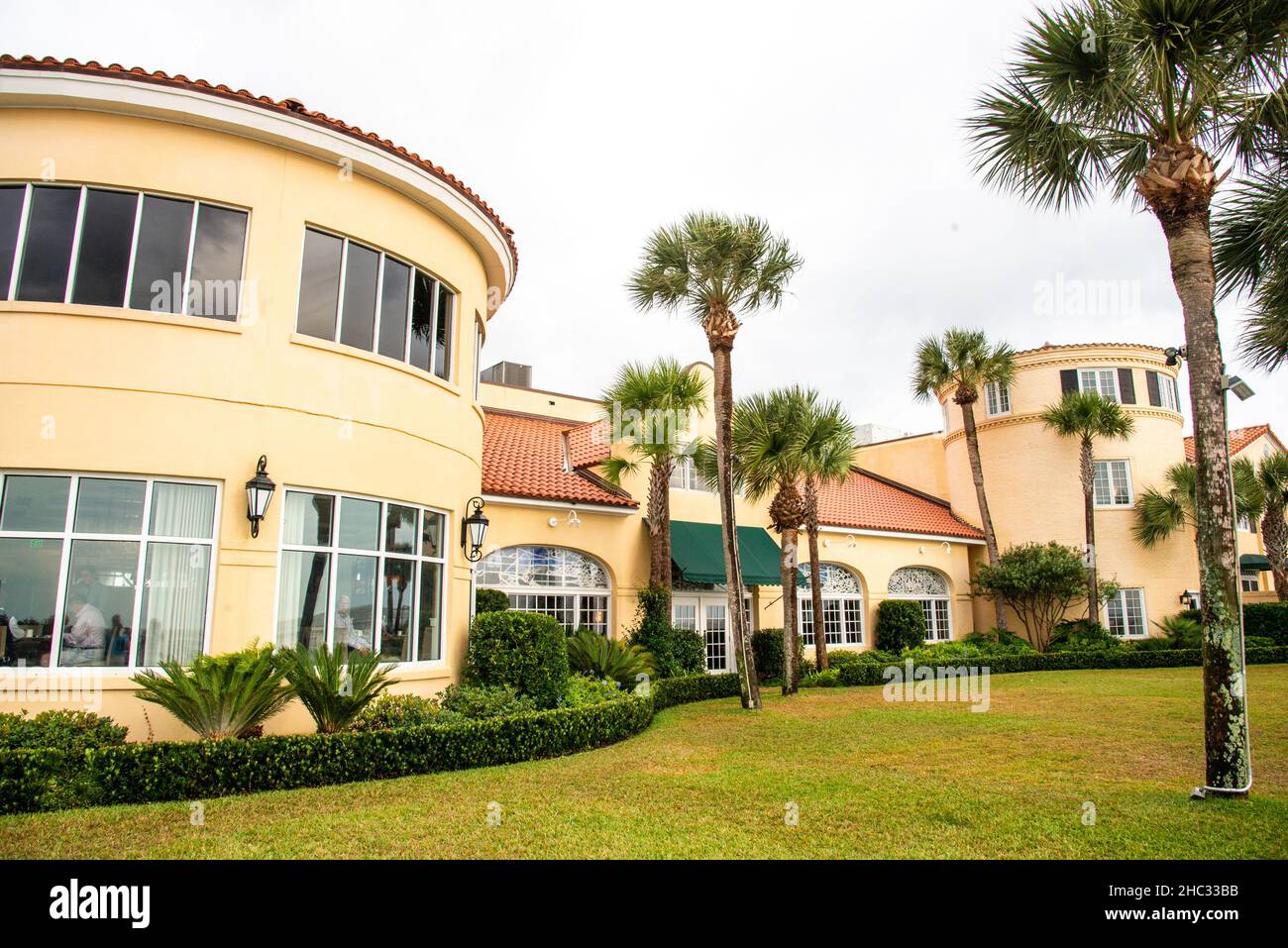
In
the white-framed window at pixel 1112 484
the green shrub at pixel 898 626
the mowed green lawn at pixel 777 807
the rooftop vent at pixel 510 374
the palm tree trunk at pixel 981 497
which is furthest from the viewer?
the rooftop vent at pixel 510 374

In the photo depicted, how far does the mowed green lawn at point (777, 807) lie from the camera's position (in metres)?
7.20

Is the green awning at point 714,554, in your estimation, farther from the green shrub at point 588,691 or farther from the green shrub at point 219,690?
the green shrub at point 219,690

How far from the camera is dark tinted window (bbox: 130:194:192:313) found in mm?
10805

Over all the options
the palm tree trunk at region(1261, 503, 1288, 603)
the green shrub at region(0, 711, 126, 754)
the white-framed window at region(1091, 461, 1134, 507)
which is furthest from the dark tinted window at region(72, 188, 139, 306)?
the palm tree trunk at region(1261, 503, 1288, 603)

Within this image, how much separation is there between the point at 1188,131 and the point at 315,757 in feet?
43.9

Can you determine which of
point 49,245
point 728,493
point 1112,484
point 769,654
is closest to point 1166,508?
point 1112,484

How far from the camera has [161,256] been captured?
10.9m

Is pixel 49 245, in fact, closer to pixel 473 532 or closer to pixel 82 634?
pixel 82 634

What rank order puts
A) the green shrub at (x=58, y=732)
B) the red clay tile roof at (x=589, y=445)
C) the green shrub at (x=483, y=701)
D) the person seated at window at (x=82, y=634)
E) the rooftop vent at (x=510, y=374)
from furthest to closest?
the rooftop vent at (x=510, y=374), the red clay tile roof at (x=589, y=445), the green shrub at (x=483, y=701), the person seated at window at (x=82, y=634), the green shrub at (x=58, y=732)

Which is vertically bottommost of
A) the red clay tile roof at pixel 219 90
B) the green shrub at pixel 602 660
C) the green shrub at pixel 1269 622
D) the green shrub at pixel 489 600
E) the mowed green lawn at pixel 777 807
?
the mowed green lawn at pixel 777 807

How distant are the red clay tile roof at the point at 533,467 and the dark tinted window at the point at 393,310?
243 inches

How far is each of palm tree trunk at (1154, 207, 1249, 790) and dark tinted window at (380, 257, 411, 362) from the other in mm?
11127

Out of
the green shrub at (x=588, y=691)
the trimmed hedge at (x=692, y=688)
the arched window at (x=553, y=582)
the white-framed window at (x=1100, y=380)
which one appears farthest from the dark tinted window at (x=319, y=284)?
the white-framed window at (x=1100, y=380)

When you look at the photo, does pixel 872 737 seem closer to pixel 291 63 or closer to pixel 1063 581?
pixel 291 63
